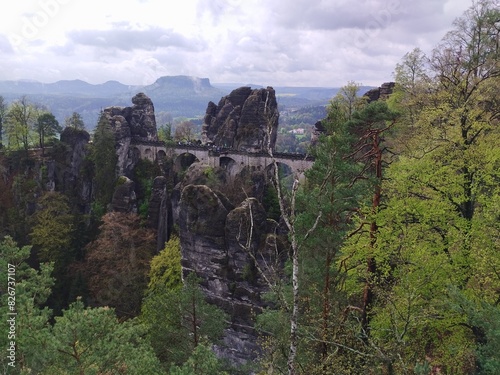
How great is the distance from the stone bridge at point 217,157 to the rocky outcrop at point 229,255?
19874 mm

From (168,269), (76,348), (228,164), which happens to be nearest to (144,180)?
(228,164)

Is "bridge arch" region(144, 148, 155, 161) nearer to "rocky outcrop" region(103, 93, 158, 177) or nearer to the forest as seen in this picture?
"rocky outcrop" region(103, 93, 158, 177)

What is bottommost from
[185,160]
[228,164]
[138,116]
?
[228,164]

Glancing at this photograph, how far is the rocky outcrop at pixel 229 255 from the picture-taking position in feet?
87.0

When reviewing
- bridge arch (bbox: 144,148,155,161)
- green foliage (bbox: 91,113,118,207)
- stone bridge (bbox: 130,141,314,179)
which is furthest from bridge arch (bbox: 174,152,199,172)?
green foliage (bbox: 91,113,118,207)

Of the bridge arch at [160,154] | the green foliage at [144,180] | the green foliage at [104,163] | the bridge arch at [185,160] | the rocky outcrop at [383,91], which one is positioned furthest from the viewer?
the bridge arch at [160,154]

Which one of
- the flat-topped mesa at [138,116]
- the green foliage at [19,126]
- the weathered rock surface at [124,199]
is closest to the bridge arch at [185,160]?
the flat-topped mesa at [138,116]

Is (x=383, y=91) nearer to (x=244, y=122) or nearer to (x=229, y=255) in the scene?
(x=244, y=122)

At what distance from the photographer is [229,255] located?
27.9 meters

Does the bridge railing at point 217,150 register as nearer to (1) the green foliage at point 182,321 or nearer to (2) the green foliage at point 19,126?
(2) the green foliage at point 19,126

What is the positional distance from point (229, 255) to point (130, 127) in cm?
3963

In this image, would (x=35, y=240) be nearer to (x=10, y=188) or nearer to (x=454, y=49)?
(x=10, y=188)

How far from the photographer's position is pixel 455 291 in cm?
1162

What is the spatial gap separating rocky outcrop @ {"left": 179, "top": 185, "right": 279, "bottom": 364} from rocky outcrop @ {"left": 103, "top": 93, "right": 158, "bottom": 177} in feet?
91.7
